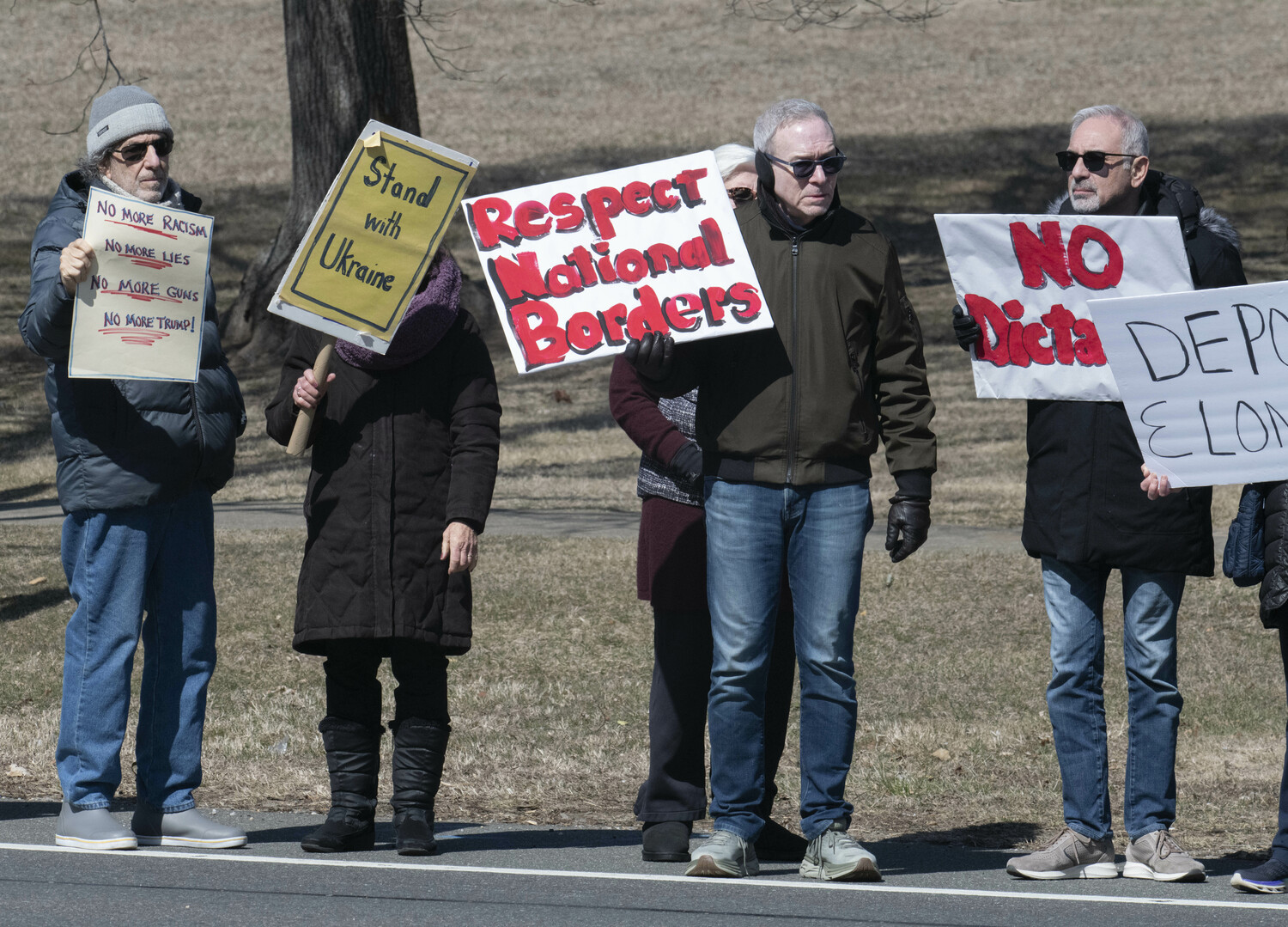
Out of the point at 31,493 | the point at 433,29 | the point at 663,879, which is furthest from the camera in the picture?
the point at 433,29

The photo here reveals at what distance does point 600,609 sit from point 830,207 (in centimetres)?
435

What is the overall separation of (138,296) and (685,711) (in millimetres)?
2016

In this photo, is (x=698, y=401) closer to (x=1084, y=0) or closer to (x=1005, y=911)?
(x=1005, y=911)

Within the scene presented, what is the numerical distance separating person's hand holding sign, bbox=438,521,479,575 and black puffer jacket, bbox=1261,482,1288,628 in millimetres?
2218

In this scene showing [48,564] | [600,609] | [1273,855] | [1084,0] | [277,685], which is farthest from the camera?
[1084,0]

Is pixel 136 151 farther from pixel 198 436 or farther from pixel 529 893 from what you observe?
pixel 529 893

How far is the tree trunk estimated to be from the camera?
16781 mm

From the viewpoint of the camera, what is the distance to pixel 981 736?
7387 mm

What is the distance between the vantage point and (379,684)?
5.46 metres

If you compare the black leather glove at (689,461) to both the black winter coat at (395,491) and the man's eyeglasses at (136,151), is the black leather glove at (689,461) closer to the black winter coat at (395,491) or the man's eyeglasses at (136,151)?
the black winter coat at (395,491)

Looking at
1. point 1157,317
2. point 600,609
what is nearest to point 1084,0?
point 600,609

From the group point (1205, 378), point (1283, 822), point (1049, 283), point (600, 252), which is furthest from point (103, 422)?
point (1283, 822)

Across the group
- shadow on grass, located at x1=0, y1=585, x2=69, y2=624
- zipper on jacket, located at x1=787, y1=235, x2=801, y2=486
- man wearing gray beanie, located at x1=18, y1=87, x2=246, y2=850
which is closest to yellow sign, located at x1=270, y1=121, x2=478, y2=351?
man wearing gray beanie, located at x1=18, y1=87, x2=246, y2=850

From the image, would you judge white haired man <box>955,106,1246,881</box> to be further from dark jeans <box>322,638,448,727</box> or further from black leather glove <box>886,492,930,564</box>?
dark jeans <box>322,638,448,727</box>
